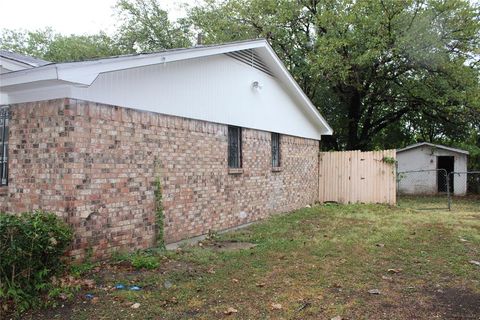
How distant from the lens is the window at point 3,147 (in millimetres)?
6364

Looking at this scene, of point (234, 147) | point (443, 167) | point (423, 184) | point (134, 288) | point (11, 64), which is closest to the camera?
point (134, 288)

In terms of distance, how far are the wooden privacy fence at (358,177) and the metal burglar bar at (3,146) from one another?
12473 mm

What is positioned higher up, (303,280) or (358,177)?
(358,177)

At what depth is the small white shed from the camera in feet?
68.4

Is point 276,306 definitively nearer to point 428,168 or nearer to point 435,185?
point 435,185

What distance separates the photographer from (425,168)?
70.0 feet

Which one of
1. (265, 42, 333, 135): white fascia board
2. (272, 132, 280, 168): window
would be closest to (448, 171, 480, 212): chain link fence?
(265, 42, 333, 135): white fascia board

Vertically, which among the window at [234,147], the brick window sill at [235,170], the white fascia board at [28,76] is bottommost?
the brick window sill at [235,170]

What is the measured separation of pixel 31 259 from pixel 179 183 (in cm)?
385

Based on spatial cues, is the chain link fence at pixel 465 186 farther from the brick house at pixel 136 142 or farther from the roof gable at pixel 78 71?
the roof gable at pixel 78 71

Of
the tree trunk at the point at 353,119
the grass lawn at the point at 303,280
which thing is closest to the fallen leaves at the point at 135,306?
the grass lawn at the point at 303,280

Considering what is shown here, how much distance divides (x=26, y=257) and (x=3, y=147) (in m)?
2.91

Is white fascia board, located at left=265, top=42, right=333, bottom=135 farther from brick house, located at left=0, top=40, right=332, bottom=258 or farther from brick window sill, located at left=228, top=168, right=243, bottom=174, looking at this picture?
brick window sill, located at left=228, top=168, right=243, bottom=174

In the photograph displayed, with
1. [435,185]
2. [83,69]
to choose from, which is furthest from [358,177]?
[83,69]
